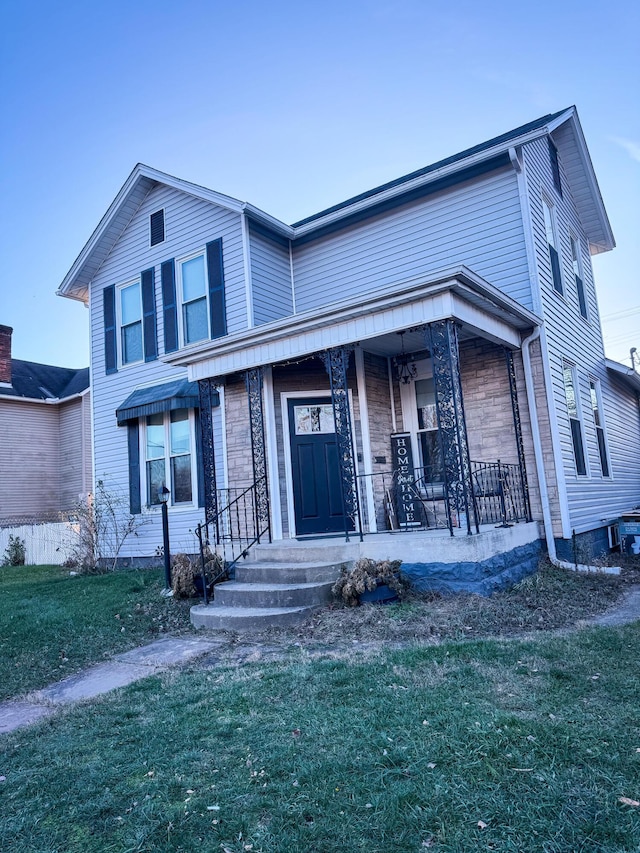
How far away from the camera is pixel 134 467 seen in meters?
11.8

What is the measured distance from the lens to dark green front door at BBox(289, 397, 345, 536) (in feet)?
31.1

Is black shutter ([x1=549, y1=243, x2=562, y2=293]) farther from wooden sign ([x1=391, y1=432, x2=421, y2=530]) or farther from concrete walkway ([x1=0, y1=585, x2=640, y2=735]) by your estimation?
concrete walkway ([x1=0, y1=585, x2=640, y2=735])

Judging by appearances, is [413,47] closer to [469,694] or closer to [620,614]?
[620,614]

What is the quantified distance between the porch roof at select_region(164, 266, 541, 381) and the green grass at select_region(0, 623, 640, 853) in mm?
4029

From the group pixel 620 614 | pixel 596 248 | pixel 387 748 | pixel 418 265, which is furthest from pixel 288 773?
pixel 596 248

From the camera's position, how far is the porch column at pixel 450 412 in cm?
682

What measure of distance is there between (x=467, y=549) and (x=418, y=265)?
5290 mm

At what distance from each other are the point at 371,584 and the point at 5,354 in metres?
16.3

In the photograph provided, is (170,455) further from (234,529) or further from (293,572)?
(293,572)

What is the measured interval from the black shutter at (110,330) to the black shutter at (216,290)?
114 inches

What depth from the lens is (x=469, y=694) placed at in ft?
12.6

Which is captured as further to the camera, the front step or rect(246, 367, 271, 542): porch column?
rect(246, 367, 271, 542): porch column

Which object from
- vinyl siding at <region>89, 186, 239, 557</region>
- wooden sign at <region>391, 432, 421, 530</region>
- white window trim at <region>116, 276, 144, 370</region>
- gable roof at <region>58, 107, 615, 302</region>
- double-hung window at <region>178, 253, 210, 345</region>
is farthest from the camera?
white window trim at <region>116, 276, 144, 370</region>

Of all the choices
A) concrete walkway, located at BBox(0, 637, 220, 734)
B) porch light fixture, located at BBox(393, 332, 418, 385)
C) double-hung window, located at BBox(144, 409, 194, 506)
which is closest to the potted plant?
concrete walkway, located at BBox(0, 637, 220, 734)
